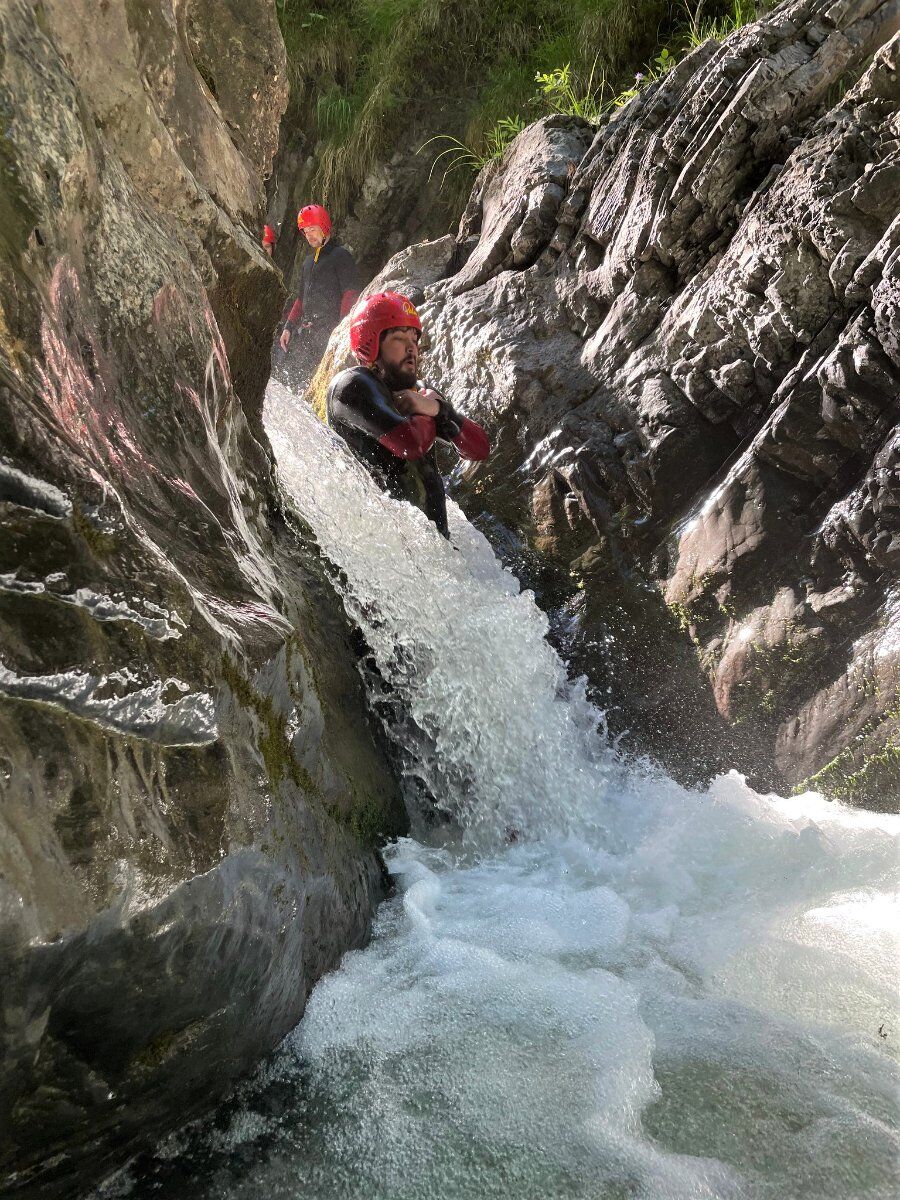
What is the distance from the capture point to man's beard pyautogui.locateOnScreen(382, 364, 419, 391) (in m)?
4.42

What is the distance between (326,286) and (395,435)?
198 inches

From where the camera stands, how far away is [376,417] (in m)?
4.10

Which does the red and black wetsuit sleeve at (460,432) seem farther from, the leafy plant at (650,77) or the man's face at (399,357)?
the leafy plant at (650,77)

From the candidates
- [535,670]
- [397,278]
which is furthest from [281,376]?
[535,670]

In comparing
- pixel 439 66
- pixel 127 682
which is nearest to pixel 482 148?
pixel 439 66

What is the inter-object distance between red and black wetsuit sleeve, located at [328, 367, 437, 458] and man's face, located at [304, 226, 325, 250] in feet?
15.0

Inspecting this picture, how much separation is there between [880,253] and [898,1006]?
9.24 ft

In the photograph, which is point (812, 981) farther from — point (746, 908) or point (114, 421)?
point (114, 421)

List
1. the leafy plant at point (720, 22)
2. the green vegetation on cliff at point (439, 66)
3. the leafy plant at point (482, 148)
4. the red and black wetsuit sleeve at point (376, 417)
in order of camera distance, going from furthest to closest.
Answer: the leafy plant at point (482, 148), the green vegetation on cliff at point (439, 66), the leafy plant at point (720, 22), the red and black wetsuit sleeve at point (376, 417)

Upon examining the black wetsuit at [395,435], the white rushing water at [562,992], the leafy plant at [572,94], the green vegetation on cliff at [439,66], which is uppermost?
the green vegetation on cliff at [439,66]

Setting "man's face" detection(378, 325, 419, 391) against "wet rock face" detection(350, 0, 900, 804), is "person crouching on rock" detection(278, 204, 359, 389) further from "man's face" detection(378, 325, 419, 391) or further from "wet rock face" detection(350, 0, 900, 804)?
"man's face" detection(378, 325, 419, 391)

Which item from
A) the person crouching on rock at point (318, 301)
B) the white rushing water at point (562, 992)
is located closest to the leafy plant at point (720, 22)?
the person crouching on rock at point (318, 301)

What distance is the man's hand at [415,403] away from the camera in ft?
14.0

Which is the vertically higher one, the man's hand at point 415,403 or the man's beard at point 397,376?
the man's beard at point 397,376
